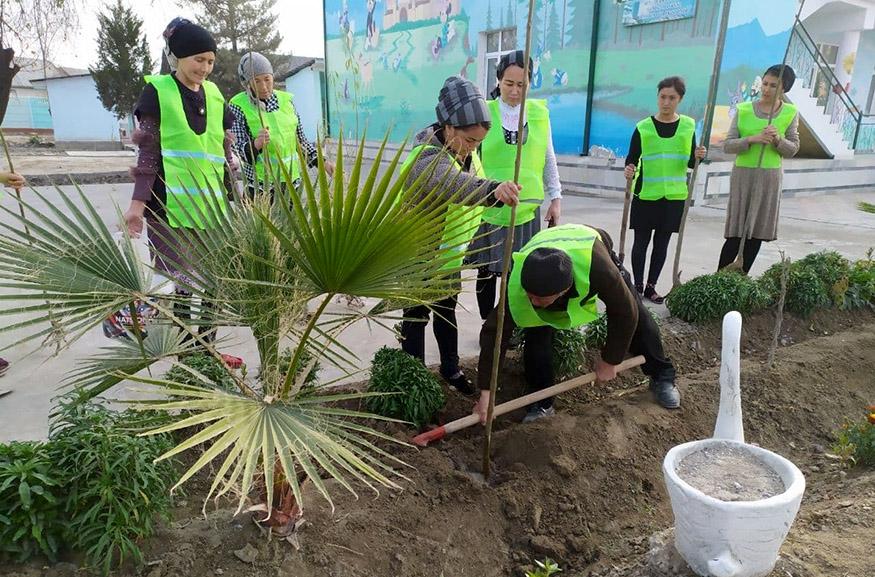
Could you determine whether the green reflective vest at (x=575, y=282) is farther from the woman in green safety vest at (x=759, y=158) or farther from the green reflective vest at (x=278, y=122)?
the woman in green safety vest at (x=759, y=158)

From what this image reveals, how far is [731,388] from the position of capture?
2148mm

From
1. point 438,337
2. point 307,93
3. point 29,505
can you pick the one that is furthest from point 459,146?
point 307,93

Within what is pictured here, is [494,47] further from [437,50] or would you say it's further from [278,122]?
[278,122]

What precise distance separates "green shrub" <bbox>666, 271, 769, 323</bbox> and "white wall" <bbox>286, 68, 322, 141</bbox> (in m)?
20.4

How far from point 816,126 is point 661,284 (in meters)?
9.43

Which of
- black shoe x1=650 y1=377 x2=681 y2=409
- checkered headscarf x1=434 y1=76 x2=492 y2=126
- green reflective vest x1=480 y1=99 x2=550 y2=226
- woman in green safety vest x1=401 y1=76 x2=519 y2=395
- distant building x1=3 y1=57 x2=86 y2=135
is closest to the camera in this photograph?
woman in green safety vest x1=401 y1=76 x2=519 y2=395

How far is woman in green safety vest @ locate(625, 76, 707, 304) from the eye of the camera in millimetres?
4629

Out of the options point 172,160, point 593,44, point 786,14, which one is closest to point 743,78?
point 786,14

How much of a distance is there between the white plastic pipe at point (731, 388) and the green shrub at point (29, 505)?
218cm

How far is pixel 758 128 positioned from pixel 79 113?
127 feet

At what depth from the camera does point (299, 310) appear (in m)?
1.91

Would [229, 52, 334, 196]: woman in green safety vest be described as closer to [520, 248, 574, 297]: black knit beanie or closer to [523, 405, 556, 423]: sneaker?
[520, 248, 574, 297]: black knit beanie

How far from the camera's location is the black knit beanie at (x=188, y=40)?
275 centimetres

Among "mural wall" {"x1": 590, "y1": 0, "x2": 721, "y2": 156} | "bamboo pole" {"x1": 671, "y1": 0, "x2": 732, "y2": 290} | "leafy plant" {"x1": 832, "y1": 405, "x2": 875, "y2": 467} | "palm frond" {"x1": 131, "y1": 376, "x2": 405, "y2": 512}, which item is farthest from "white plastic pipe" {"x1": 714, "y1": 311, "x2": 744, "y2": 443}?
"mural wall" {"x1": 590, "y1": 0, "x2": 721, "y2": 156}
